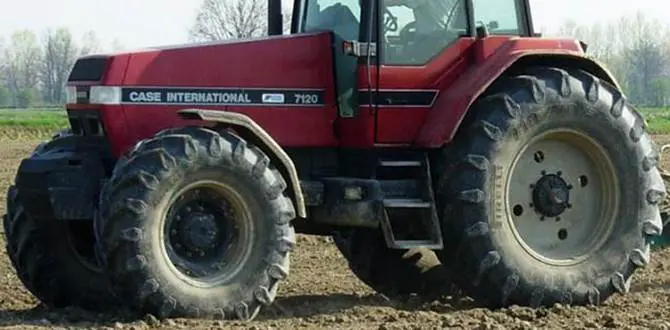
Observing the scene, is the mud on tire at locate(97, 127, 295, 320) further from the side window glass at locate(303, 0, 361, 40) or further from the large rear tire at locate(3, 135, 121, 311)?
the side window glass at locate(303, 0, 361, 40)

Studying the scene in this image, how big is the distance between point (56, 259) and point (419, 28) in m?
2.75

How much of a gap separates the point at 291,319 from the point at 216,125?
1.22 metres

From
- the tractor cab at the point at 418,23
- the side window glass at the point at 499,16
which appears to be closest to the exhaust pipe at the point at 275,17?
the tractor cab at the point at 418,23

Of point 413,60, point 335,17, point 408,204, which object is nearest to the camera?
point 408,204

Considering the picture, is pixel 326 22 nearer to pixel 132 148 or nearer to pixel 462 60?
pixel 462 60

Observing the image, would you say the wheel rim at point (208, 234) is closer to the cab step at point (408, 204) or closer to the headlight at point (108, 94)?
the headlight at point (108, 94)

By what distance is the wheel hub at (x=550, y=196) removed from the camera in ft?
26.1

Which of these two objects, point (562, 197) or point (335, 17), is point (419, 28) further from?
point (562, 197)

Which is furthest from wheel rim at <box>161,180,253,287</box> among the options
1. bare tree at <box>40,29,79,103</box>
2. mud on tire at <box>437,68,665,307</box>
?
Result: bare tree at <box>40,29,79,103</box>

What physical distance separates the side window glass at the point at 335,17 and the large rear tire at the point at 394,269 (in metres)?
1.48

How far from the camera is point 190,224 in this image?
6.98 m

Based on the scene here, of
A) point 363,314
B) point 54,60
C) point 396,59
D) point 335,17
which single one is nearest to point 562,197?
point 396,59

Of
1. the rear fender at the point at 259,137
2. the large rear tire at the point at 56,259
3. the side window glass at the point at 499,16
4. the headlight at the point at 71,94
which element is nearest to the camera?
the rear fender at the point at 259,137

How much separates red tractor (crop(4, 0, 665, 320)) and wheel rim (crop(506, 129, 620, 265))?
13 mm
